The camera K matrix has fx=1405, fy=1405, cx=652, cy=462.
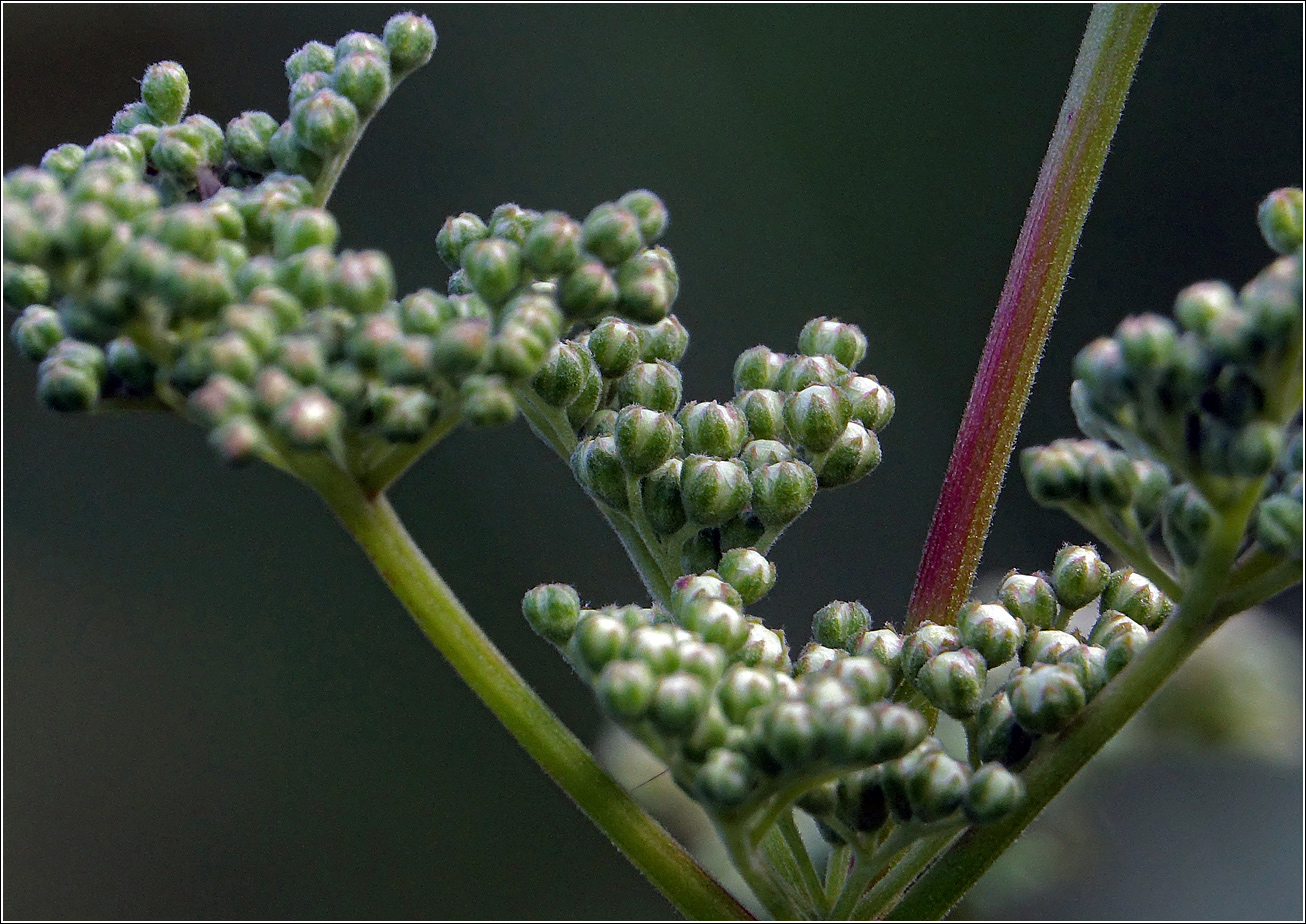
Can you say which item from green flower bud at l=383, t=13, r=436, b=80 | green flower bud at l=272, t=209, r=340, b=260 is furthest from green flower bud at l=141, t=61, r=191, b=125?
green flower bud at l=272, t=209, r=340, b=260

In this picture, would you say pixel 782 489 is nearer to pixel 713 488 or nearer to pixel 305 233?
pixel 713 488

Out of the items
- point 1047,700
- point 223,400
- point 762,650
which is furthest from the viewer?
point 762,650

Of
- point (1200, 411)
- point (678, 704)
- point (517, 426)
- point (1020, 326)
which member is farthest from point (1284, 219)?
point (517, 426)

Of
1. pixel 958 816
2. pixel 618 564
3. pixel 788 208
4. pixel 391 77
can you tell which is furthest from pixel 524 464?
pixel 958 816

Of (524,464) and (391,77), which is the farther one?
(524,464)

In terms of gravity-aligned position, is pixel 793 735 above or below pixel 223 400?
below

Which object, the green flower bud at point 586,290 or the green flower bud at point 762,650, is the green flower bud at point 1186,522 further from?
the green flower bud at point 586,290

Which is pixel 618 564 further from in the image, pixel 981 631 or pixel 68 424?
pixel 981 631
